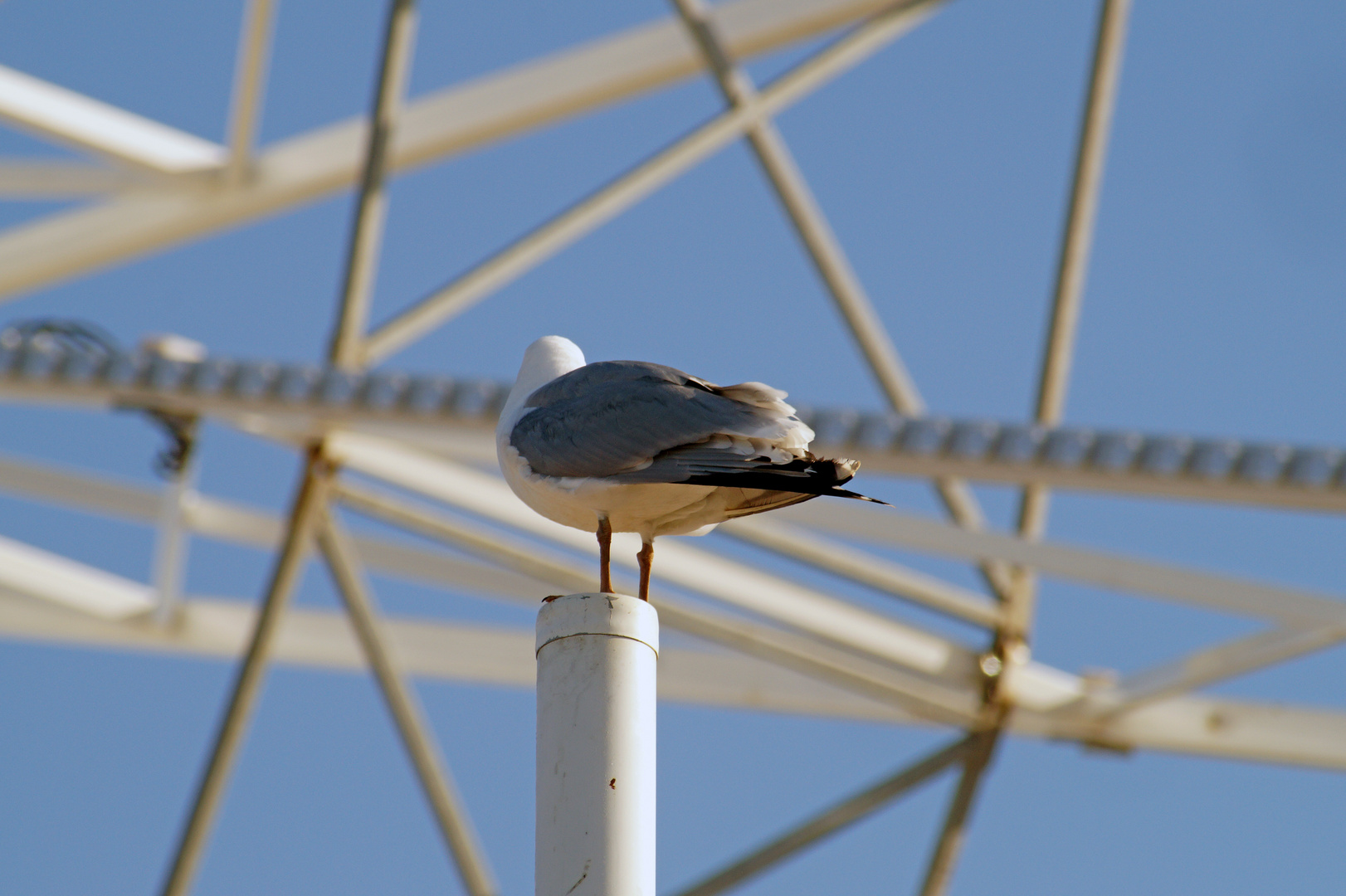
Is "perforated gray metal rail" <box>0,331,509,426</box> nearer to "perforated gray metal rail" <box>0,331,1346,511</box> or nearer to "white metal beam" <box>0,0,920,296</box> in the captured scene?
"perforated gray metal rail" <box>0,331,1346,511</box>

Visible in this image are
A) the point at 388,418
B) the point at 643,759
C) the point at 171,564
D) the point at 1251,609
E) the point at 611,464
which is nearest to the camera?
the point at 643,759

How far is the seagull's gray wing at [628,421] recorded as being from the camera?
15.1 feet

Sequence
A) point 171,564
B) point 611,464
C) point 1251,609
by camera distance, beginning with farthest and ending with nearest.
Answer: point 171,564, point 1251,609, point 611,464

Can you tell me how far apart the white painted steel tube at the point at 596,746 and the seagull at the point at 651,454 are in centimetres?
42

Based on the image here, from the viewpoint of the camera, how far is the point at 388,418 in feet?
27.1

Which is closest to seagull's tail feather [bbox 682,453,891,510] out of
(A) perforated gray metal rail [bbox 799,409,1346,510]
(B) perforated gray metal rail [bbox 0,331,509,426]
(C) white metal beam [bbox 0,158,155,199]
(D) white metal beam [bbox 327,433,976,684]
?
(A) perforated gray metal rail [bbox 799,409,1346,510]

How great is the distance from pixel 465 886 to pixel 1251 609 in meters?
3.65

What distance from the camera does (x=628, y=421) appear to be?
4746 millimetres

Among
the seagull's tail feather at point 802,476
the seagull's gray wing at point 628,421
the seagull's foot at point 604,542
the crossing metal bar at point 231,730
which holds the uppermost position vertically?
the crossing metal bar at point 231,730

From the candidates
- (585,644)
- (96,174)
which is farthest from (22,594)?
(585,644)

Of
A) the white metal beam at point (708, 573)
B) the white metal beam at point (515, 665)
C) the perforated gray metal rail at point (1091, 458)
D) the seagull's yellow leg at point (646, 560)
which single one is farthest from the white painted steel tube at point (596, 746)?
the white metal beam at point (515, 665)

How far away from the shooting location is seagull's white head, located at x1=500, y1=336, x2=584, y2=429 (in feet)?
17.3

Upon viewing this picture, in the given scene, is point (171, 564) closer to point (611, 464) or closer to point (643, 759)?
point (611, 464)

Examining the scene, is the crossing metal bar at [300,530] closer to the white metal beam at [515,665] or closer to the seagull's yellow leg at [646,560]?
the white metal beam at [515,665]
